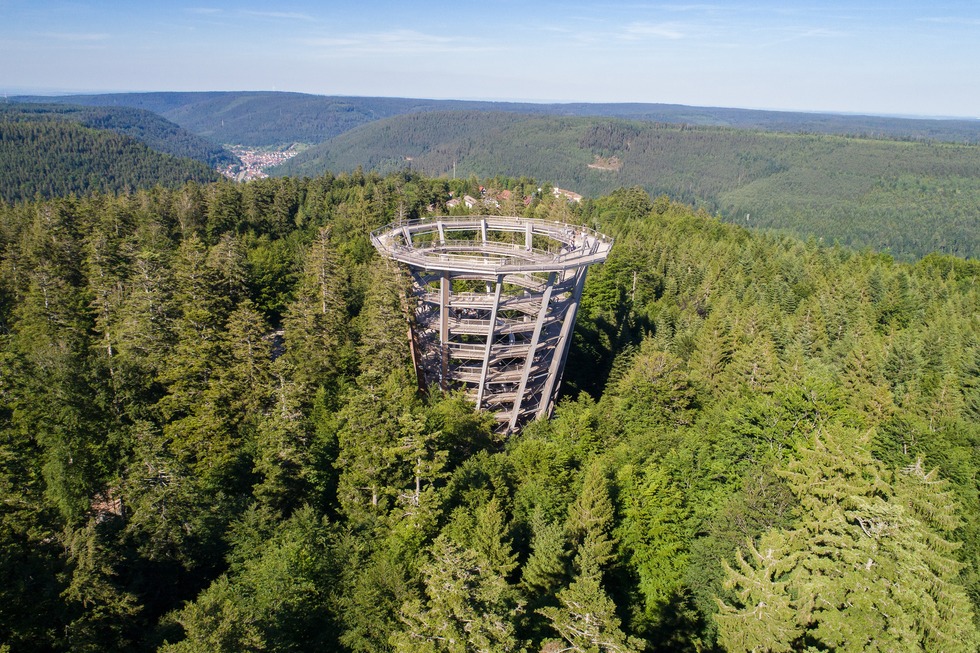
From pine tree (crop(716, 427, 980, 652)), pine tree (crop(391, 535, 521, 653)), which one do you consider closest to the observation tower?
pine tree (crop(716, 427, 980, 652))

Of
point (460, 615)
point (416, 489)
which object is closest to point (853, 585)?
point (460, 615)

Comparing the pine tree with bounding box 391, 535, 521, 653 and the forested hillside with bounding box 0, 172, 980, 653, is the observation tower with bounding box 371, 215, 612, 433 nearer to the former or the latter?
the forested hillside with bounding box 0, 172, 980, 653

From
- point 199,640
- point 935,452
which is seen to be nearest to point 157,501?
point 199,640

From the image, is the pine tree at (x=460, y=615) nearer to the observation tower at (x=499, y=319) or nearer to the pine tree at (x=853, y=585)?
the pine tree at (x=853, y=585)

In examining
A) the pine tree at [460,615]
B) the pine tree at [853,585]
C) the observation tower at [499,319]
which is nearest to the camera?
the pine tree at [460,615]

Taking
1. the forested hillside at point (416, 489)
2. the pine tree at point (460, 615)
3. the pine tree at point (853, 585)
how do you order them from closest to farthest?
the pine tree at point (460, 615) → the pine tree at point (853, 585) → the forested hillside at point (416, 489)

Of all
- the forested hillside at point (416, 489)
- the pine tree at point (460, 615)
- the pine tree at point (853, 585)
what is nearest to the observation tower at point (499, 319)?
the forested hillside at point (416, 489)
